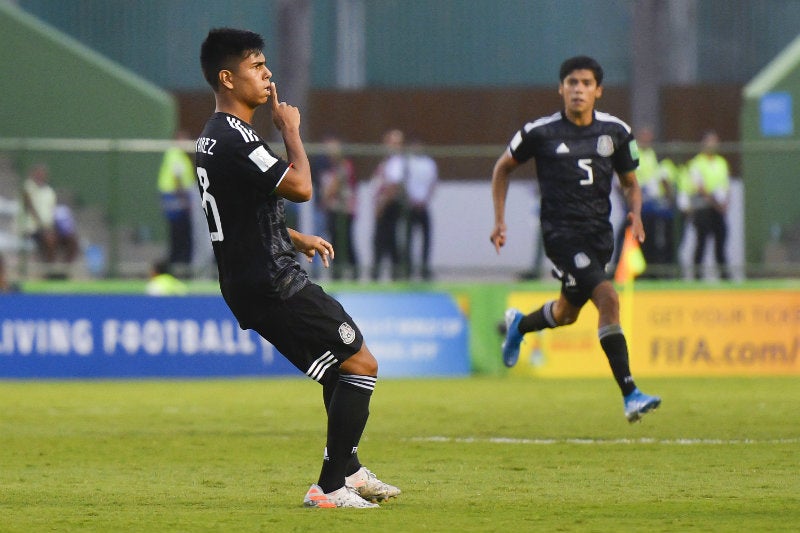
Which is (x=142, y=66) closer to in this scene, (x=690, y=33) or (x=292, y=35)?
(x=292, y=35)

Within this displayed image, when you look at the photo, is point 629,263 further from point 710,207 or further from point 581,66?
point 581,66

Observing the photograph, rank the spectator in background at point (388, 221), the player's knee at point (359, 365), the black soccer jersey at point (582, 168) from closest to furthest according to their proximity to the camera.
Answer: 1. the player's knee at point (359, 365)
2. the black soccer jersey at point (582, 168)
3. the spectator in background at point (388, 221)

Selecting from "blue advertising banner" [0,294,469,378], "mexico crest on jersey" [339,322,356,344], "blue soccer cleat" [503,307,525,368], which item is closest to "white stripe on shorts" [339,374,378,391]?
"mexico crest on jersey" [339,322,356,344]

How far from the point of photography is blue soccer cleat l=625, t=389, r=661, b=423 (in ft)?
33.9

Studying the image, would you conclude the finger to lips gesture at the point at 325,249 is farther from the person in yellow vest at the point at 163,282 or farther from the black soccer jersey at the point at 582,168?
the person in yellow vest at the point at 163,282

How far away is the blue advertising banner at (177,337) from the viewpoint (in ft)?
60.5

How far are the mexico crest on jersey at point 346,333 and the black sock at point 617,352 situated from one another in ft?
12.1

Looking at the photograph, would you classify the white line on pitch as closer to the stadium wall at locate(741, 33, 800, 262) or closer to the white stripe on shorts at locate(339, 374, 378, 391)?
the white stripe on shorts at locate(339, 374, 378, 391)

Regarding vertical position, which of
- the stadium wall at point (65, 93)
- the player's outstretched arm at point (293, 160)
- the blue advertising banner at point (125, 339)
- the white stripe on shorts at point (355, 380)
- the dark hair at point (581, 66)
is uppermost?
the stadium wall at point (65, 93)

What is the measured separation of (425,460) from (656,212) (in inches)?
412

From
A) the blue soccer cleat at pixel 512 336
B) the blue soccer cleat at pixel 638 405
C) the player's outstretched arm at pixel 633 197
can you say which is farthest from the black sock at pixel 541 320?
the blue soccer cleat at pixel 638 405

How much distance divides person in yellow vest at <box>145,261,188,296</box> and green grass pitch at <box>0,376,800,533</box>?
9.88 feet

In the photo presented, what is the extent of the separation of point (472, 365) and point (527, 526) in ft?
40.0

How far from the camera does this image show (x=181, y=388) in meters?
17.0
